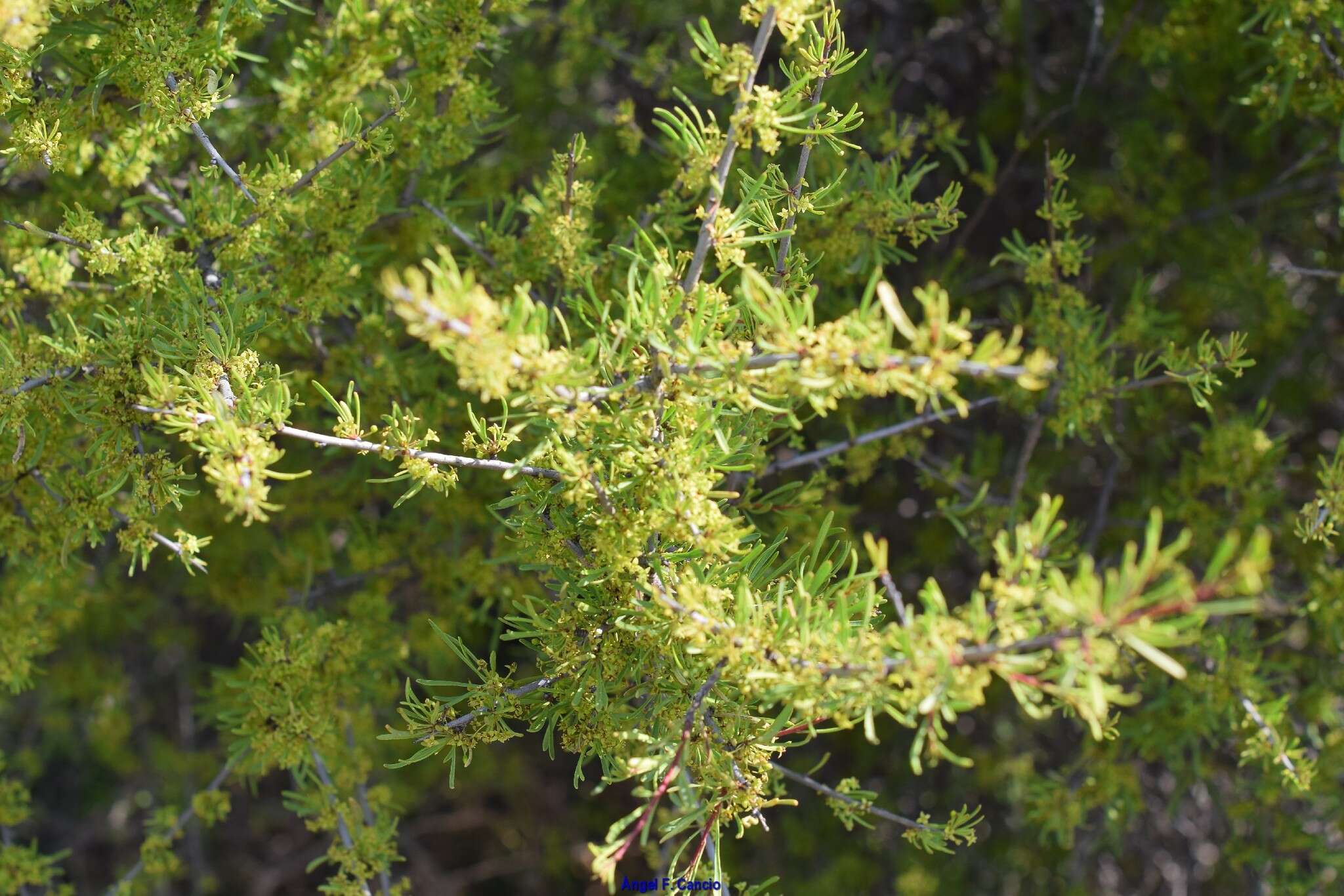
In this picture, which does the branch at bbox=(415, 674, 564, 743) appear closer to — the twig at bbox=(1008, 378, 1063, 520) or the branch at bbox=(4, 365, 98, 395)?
the branch at bbox=(4, 365, 98, 395)

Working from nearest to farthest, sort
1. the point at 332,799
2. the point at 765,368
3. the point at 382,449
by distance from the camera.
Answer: the point at 765,368, the point at 382,449, the point at 332,799

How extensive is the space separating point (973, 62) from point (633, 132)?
52.3 inches

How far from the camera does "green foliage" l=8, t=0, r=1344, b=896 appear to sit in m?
0.97

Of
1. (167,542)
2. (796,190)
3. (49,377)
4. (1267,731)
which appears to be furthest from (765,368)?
(1267,731)

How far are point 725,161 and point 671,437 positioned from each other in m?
0.29

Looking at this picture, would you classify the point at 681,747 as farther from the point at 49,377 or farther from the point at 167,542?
the point at 49,377

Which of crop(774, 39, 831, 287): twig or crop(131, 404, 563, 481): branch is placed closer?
crop(131, 404, 563, 481): branch

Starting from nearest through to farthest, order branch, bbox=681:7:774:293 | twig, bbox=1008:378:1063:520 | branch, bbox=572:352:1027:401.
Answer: branch, bbox=572:352:1027:401 → branch, bbox=681:7:774:293 → twig, bbox=1008:378:1063:520

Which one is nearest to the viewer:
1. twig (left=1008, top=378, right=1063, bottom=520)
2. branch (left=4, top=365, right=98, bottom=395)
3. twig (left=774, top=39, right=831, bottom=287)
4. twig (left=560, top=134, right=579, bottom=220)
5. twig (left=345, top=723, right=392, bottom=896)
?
twig (left=774, top=39, right=831, bottom=287)

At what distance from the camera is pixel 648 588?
0.99m

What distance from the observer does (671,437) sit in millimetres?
1071

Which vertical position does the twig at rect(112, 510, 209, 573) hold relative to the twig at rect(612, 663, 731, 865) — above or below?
below

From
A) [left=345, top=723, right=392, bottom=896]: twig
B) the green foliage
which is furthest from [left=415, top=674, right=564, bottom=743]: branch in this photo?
[left=345, top=723, right=392, bottom=896]: twig

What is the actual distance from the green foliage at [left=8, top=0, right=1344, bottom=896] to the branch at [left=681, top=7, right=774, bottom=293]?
0.05 feet
